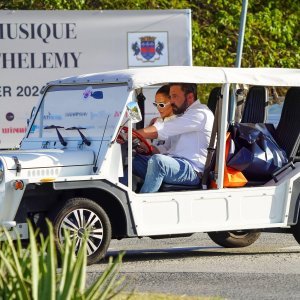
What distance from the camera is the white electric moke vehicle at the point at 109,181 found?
35.7 ft

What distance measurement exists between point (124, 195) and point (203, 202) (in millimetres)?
832

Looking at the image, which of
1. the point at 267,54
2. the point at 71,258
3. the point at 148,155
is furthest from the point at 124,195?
the point at 267,54

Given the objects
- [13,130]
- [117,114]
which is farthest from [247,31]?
[117,114]

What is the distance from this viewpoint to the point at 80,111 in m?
11.9

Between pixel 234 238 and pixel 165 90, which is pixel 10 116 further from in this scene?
pixel 165 90

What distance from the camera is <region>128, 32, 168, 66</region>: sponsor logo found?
24.0 meters

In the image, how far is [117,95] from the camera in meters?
11.5

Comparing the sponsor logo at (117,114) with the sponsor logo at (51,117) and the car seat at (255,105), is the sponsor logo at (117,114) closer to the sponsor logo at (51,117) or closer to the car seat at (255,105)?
the sponsor logo at (51,117)

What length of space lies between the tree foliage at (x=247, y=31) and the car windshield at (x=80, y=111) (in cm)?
1667

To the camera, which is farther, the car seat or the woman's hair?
the car seat

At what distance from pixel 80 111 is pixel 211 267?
2.00 metres

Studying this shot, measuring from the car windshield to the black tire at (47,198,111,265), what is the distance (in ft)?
2.42

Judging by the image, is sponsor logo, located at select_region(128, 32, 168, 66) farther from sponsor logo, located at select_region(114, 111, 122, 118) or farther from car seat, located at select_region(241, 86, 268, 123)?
sponsor logo, located at select_region(114, 111, 122, 118)

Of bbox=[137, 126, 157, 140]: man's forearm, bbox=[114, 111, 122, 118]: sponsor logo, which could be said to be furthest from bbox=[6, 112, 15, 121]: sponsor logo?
bbox=[114, 111, 122, 118]: sponsor logo
